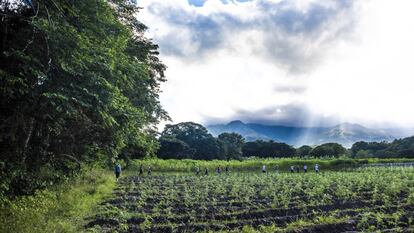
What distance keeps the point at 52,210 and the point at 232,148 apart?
73.2 meters

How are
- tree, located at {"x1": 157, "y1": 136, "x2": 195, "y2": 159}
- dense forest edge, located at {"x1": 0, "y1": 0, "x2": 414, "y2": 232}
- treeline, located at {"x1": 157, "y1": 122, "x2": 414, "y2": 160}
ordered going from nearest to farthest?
dense forest edge, located at {"x1": 0, "y1": 0, "x2": 414, "y2": 232} → tree, located at {"x1": 157, "y1": 136, "x2": 195, "y2": 159} → treeline, located at {"x1": 157, "y1": 122, "x2": 414, "y2": 160}

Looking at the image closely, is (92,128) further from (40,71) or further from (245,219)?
(245,219)

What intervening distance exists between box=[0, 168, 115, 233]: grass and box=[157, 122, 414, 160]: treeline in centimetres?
5071

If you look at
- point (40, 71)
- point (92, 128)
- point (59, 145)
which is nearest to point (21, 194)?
point (59, 145)

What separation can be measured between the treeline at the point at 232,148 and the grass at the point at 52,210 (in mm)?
50708

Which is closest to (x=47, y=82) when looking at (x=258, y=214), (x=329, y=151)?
(x=258, y=214)

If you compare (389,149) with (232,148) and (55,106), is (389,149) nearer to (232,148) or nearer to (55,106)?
(232,148)

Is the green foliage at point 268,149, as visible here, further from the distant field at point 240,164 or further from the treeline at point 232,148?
the distant field at point 240,164

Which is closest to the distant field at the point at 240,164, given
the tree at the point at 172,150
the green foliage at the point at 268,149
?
the tree at the point at 172,150

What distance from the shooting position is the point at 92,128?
16156 mm

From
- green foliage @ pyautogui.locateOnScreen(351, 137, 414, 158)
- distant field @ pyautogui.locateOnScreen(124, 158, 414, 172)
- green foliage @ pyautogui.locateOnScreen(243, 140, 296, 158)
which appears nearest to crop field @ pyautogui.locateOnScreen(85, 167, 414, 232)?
distant field @ pyautogui.locateOnScreen(124, 158, 414, 172)

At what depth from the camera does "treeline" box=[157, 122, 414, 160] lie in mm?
70188

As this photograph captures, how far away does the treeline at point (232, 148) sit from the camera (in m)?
70.2

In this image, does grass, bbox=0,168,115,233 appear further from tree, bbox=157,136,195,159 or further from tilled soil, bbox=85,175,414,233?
tree, bbox=157,136,195,159
